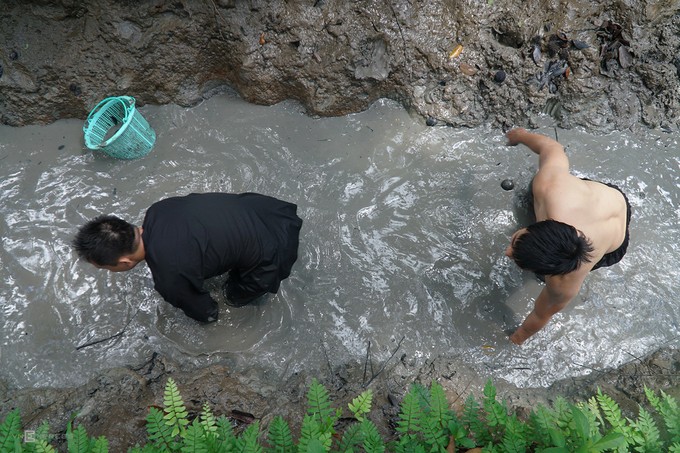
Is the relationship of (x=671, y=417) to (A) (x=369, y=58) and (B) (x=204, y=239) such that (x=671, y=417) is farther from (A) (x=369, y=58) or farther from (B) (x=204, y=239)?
(A) (x=369, y=58)

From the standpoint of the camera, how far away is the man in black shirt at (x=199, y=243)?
267 centimetres

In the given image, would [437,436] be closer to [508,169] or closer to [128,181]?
[508,169]

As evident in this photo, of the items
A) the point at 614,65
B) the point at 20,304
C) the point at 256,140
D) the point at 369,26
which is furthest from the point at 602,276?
the point at 20,304

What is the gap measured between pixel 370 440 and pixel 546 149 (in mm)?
2498

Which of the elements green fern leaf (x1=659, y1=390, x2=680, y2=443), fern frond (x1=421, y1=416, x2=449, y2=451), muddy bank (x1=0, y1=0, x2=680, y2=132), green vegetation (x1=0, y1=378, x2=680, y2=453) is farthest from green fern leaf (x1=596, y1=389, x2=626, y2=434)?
muddy bank (x1=0, y1=0, x2=680, y2=132)

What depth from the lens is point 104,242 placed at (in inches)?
103

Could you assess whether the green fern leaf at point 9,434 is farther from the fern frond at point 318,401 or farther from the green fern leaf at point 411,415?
the green fern leaf at point 411,415

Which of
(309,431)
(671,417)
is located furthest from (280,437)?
(671,417)

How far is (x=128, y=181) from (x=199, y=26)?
60.6 inches

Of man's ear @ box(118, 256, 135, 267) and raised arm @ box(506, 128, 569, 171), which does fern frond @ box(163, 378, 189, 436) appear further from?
raised arm @ box(506, 128, 569, 171)

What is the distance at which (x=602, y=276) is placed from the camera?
12.7ft

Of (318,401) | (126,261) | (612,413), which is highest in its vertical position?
(126,261)

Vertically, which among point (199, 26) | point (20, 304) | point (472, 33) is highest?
point (472, 33)

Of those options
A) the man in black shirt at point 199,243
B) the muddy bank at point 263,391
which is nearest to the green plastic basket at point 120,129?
the man in black shirt at point 199,243
